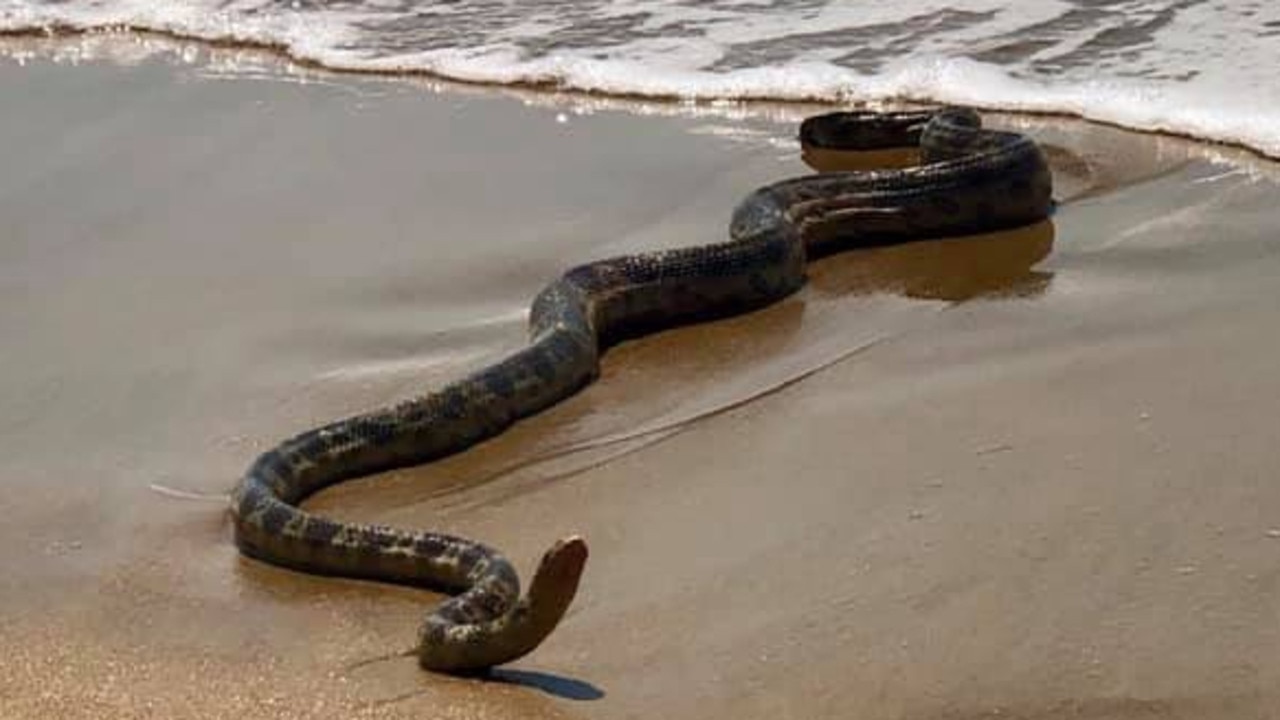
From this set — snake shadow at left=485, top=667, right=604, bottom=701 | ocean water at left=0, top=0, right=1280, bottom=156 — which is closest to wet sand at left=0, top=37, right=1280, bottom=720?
snake shadow at left=485, top=667, right=604, bottom=701

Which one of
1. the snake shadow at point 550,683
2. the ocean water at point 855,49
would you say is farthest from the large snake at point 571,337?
the ocean water at point 855,49

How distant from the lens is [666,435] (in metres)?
7.87

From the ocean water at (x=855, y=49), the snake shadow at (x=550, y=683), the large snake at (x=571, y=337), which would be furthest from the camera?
the ocean water at (x=855, y=49)

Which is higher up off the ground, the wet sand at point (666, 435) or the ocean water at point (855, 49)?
the ocean water at point (855, 49)

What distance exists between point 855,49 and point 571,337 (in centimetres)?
585

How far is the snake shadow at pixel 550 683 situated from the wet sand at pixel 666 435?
16mm

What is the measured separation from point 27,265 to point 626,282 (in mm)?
2836

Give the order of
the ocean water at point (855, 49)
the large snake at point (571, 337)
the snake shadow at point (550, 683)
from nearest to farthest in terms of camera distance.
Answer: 1. the snake shadow at point (550, 683)
2. the large snake at point (571, 337)
3. the ocean water at point (855, 49)

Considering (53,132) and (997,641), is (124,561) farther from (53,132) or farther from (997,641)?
(53,132)

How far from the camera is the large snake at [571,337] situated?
6.10 metres

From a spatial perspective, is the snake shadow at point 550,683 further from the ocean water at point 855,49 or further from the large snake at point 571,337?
the ocean water at point 855,49

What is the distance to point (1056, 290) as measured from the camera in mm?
9164

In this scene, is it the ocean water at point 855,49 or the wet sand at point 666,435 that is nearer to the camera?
the wet sand at point 666,435

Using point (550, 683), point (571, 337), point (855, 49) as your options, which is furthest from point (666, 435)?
point (855, 49)
